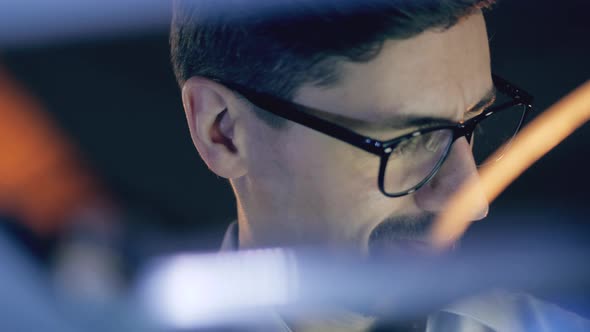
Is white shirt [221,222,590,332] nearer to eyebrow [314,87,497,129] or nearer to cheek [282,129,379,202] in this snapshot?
cheek [282,129,379,202]

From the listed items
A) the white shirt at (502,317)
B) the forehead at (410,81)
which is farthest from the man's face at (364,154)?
the white shirt at (502,317)

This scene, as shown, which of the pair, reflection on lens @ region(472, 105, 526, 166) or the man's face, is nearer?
the man's face

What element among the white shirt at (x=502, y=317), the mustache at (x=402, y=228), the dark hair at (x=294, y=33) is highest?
the dark hair at (x=294, y=33)

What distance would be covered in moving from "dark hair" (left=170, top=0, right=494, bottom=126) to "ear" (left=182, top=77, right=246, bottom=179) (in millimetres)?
23

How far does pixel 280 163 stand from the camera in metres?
0.90

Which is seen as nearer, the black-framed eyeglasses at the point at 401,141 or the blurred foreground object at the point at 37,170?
the black-framed eyeglasses at the point at 401,141

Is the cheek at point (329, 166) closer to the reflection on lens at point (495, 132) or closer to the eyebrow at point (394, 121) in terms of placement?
the eyebrow at point (394, 121)

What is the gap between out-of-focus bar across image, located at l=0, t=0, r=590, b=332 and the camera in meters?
0.83

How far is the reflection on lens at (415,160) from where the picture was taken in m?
0.85

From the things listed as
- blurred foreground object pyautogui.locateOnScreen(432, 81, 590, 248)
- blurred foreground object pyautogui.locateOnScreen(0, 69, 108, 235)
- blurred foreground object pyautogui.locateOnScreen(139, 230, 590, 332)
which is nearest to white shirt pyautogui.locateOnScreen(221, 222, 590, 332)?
blurred foreground object pyautogui.locateOnScreen(139, 230, 590, 332)

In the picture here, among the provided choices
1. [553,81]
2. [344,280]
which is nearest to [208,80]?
[344,280]

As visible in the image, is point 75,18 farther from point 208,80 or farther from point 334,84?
point 334,84

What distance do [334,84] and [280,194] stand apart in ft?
0.67

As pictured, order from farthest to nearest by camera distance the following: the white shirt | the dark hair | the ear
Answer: the white shirt < the ear < the dark hair
